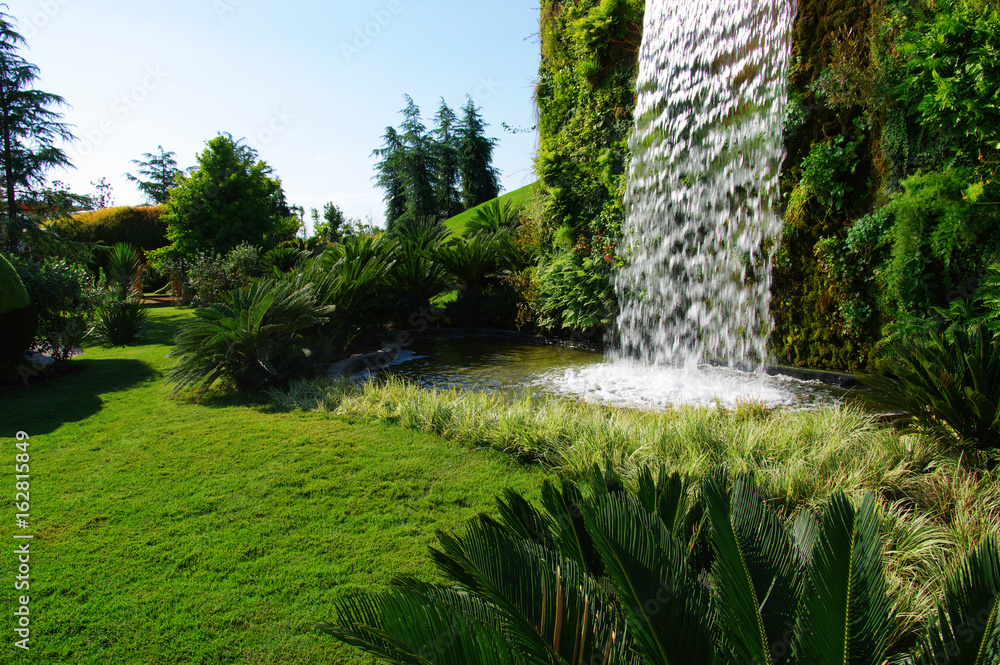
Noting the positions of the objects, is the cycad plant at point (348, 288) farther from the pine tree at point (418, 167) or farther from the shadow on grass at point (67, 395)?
the pine tree at point (418, 167)

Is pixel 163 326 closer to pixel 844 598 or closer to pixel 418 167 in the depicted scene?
pixel 844 598

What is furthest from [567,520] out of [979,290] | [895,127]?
[895,127]

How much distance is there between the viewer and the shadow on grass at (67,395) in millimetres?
4648

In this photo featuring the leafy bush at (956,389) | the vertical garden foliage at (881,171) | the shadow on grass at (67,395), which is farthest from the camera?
the vertical garden foliage at (881,171)

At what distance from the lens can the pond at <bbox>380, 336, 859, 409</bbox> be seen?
18.8 ft

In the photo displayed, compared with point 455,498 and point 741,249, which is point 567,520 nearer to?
point 455,498

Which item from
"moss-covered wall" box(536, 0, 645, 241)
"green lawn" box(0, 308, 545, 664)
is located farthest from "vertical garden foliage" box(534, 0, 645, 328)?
"green lawn" box(0, 308, 545, 664)

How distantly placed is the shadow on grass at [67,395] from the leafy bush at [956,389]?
6.32 m

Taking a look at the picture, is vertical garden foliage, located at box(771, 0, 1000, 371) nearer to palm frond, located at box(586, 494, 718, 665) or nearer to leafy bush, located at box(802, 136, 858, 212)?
leafy bush, located at box(802, 136, 858, 212)

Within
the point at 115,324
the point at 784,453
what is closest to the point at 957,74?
the point at 784,453

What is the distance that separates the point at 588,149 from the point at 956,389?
7.52 metres

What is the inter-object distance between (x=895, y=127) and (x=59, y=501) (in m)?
7.57

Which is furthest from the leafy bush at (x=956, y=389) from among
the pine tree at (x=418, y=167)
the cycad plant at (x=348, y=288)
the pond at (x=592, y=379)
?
the pine tree at (x=418, y=167)

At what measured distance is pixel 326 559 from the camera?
8.52ft
